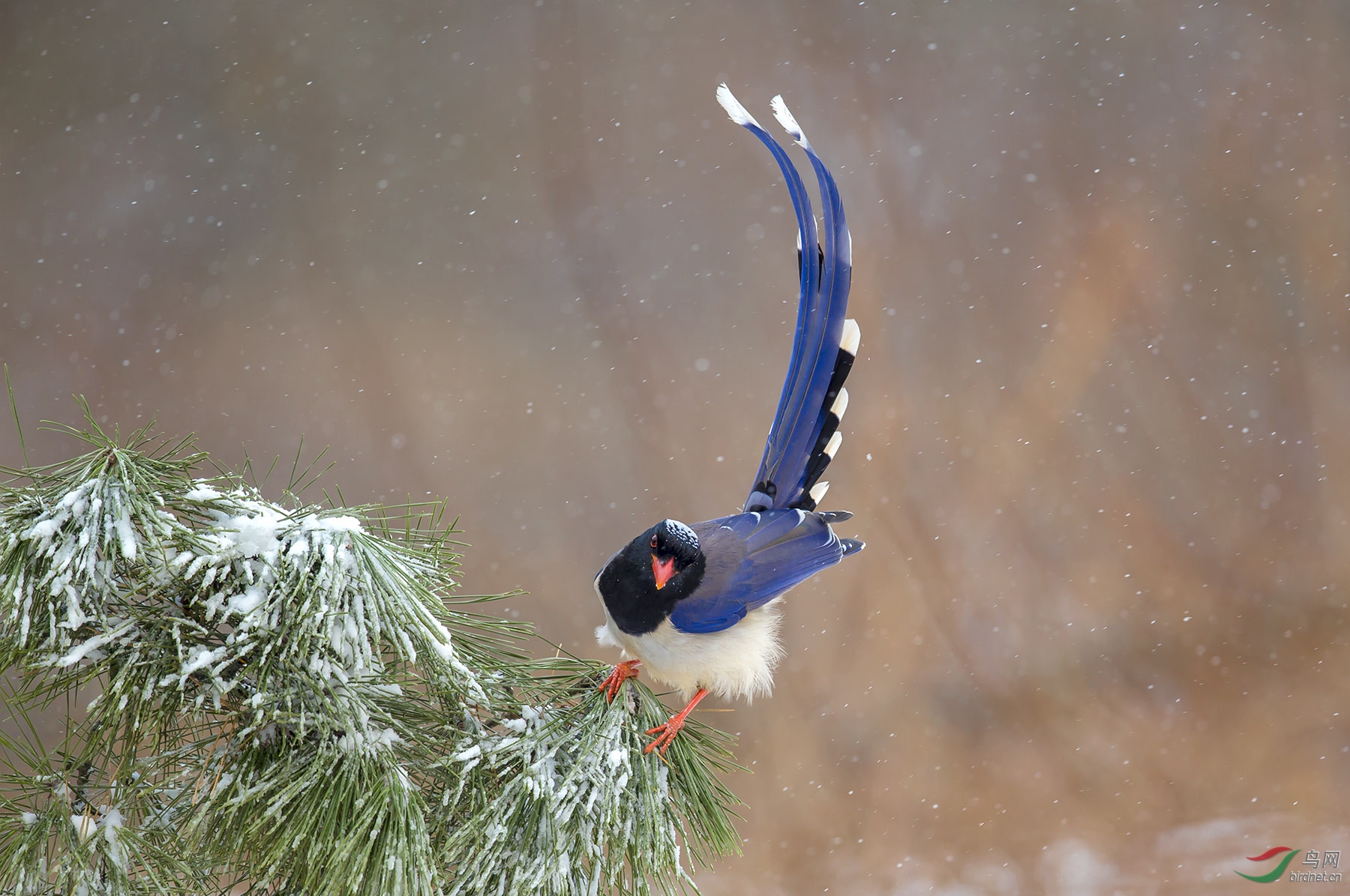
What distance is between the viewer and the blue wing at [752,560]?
81 cm

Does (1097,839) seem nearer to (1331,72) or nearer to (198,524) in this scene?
(1331,72)

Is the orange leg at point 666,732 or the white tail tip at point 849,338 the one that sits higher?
the white tail tip at point 849,338

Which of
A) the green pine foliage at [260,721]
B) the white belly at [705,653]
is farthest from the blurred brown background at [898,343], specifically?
the green pine foliage at [260,721]

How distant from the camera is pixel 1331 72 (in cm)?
223

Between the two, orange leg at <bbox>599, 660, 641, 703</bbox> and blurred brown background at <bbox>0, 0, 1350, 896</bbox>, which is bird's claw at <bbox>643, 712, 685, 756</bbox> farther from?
blurred brown background at <bbox>0, 0, 1350, 896</bbox>

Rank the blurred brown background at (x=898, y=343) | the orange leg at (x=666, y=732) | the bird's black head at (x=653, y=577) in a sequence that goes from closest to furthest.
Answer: the orange leg at (x=666, y=732)
the bird's black head at (x=653, y=577)
the blurred brown background at (x=898, y=343)

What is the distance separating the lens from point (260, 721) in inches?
19.7

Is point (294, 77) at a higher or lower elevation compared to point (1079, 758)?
higher

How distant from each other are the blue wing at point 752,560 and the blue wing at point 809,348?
4 cm

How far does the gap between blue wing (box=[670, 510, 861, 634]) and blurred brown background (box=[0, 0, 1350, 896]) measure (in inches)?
51.8

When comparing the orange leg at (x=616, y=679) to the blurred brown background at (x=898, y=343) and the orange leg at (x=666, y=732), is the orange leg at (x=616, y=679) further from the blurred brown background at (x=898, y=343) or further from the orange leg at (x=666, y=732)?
the blurred brown background at (x=898, y=343)

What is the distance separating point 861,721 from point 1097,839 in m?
0.61

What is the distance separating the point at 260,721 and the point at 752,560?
1.53ft

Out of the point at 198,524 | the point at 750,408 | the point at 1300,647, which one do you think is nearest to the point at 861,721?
the point at 750,408
